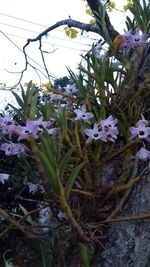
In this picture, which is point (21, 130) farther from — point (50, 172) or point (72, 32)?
point (72, 32)

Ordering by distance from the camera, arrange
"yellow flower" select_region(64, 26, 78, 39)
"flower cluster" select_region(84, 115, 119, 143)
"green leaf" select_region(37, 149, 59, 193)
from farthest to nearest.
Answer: "yellow flower" select_region(64, 26, 78, 39), "flower cluster" select_region(84, 115, 119, 143), "green leaf" select_region(37, 149, 59, 193)

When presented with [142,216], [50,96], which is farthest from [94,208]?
[50,96]

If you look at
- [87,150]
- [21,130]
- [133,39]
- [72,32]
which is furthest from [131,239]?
[72,32]

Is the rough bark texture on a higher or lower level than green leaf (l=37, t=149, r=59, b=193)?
lower

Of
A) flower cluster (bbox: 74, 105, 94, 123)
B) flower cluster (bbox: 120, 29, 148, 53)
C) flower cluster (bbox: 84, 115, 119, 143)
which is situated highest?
flower cluster (bbox: 120, 29, 148, 53)

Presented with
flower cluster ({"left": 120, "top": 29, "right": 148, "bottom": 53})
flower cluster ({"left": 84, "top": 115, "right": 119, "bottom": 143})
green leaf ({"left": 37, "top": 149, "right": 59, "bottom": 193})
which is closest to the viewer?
green leaf ({"left": 37, "top": 149, "right": 59, "bottom": 193})

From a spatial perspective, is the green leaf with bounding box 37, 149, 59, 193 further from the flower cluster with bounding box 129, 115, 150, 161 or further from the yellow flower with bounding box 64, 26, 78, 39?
the yellow flower with bounding box 64, 26, 78, 39

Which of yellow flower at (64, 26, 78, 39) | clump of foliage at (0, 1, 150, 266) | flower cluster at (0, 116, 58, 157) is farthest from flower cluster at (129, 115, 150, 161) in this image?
yellow flower at (64, 26, 78, 39)
